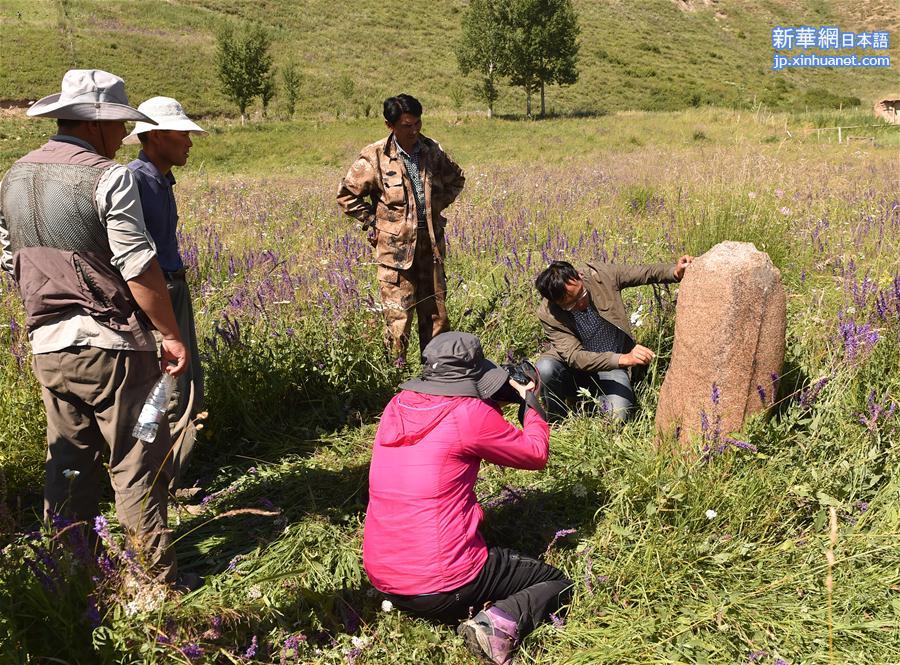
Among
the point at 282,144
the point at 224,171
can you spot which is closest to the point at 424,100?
the point at 282,144

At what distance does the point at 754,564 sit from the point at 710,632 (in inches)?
16.2

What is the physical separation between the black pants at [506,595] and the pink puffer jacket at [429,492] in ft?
0.15

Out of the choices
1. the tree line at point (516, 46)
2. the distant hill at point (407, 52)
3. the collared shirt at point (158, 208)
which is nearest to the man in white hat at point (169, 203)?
the collared shirt at point (158, 208)

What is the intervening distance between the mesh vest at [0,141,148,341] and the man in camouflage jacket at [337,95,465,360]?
2170 mm

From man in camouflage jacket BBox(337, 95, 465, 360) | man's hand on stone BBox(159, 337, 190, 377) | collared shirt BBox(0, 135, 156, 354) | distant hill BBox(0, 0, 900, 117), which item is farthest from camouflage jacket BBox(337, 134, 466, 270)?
distant hill BBox(0, 0, 900, 117)

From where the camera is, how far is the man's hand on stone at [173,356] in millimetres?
2436

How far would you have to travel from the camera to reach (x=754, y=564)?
253 centimetres

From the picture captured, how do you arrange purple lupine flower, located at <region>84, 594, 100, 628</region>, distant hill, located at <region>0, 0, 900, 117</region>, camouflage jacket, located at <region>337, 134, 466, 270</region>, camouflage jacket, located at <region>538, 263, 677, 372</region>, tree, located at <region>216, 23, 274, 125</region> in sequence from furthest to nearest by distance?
distant hill, located at <region>0, 0, 900, 117</region> → tree, located at <region>216, 23, 274, 125</region> → camouflage jacket, located at <region>337, 134, 466, 270</region> → camouflage jacket, located at <region>538, 263, 677, 372</region> → purple lupine flower, located at <region>84, 594, 100, 628</region>

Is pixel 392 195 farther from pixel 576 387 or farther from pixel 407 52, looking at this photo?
pixel 407 52

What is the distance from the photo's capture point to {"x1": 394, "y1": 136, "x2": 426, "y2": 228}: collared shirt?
4.32m

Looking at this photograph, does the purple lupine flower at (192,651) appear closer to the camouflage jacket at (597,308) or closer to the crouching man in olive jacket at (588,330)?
the crouching man in olive jacket at (588,330)

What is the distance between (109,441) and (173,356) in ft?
1.32

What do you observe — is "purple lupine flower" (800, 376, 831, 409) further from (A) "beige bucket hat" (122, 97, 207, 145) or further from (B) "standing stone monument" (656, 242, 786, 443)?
(A) "beige bucket hat" (122, 97, 207, 145)

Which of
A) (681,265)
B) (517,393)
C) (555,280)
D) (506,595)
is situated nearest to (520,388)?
(517,393)
